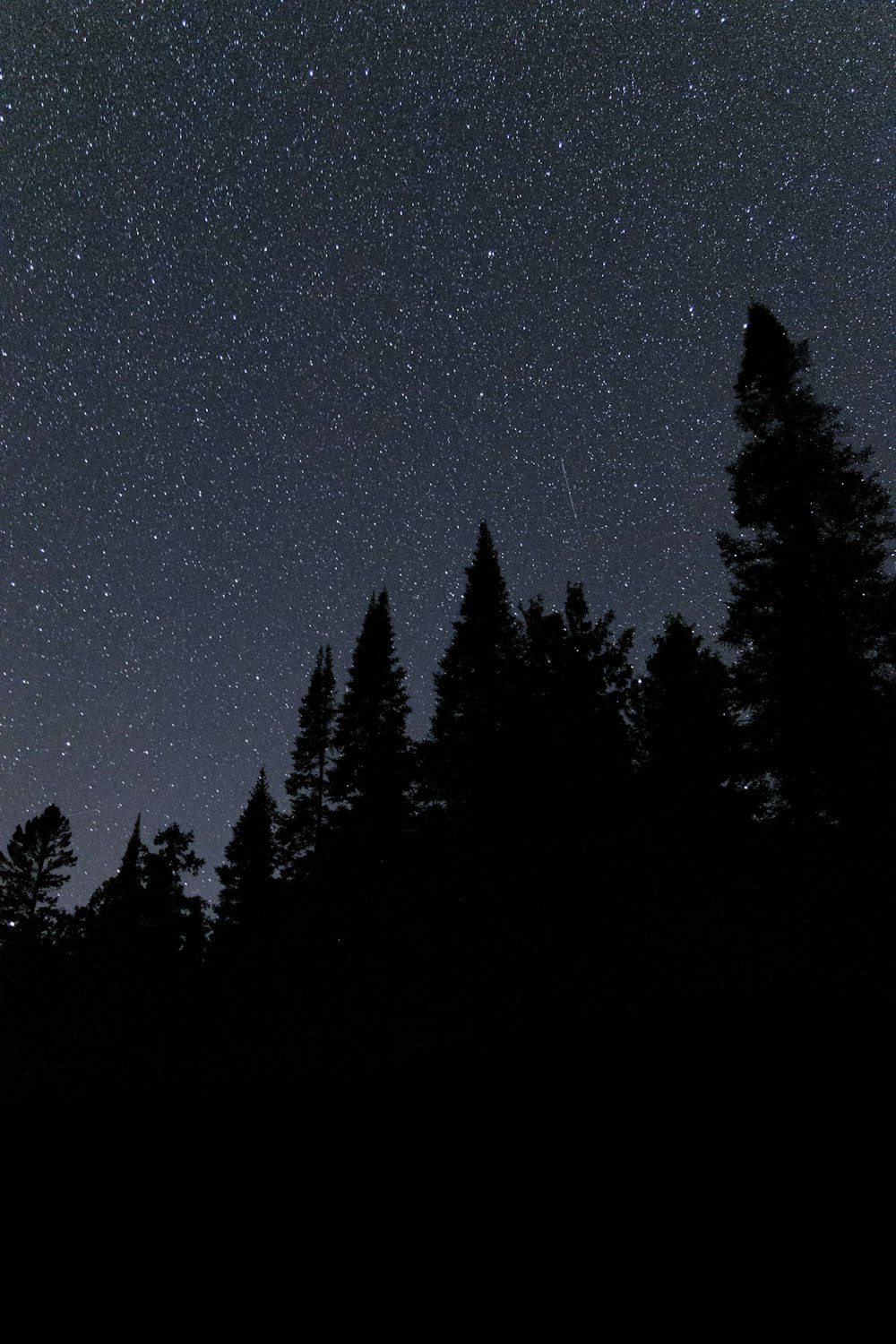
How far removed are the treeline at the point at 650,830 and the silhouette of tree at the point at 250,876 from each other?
4.96 m

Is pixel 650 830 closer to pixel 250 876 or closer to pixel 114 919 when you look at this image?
pixel 250 876

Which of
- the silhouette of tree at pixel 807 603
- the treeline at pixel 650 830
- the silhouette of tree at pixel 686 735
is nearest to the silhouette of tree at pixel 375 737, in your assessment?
the treeline at pixel 650 830

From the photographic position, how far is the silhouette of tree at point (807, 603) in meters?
14.5

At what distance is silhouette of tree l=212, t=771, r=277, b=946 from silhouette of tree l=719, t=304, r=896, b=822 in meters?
22.9

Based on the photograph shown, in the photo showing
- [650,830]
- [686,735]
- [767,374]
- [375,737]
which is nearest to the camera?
[650,830]

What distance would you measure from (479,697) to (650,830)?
10.5 metres

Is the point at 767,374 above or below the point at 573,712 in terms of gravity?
above

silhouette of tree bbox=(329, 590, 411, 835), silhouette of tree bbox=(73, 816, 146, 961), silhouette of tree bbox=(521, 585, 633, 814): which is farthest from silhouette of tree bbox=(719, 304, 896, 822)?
silhouette of tree bbox=(73, 816, 146, 961)

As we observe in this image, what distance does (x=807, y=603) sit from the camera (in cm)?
1566

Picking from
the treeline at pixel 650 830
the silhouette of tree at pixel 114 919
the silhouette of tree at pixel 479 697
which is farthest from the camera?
the silhouette of tree at pixel 114 919

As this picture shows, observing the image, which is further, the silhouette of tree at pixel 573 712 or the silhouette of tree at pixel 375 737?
the silhouette of tree at pixel 375 737

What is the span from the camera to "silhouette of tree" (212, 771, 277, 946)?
30516 millimetres

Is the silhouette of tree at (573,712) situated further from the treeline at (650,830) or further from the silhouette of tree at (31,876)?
the silhouette of tree at (31,876)

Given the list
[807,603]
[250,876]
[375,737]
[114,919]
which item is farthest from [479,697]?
[114,919]
